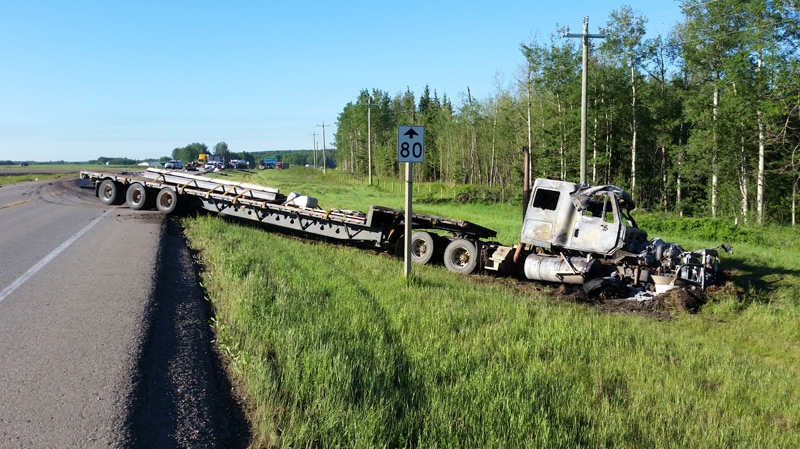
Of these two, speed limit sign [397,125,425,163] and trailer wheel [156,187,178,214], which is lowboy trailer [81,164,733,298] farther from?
speed limit sign [397,125,425,163]

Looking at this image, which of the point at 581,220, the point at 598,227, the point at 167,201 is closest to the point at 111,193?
the point at 167,201

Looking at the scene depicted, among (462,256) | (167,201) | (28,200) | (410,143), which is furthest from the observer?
(28,200)

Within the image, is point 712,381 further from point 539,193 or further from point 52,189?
point 52,189

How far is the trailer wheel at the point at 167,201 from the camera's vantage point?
18438 millimetres

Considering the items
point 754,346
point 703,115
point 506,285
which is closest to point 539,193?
point 506,285

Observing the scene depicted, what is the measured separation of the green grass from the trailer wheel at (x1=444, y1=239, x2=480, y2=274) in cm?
327

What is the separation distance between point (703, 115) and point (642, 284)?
2114 centimetres

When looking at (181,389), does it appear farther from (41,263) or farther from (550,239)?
(550,239)

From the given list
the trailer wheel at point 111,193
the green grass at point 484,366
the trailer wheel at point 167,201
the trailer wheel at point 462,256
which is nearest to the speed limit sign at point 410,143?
the green grass at point 484,366

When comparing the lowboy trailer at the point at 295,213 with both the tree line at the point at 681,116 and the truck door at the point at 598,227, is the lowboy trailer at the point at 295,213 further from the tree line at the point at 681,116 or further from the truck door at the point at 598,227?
the tree line at the point at 681,116

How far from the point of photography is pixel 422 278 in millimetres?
11844

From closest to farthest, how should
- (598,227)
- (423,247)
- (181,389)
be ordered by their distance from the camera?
(181,389)
(598,227)
(423,247)

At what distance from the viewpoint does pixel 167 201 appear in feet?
61.5

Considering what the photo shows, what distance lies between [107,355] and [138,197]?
15.2 m
